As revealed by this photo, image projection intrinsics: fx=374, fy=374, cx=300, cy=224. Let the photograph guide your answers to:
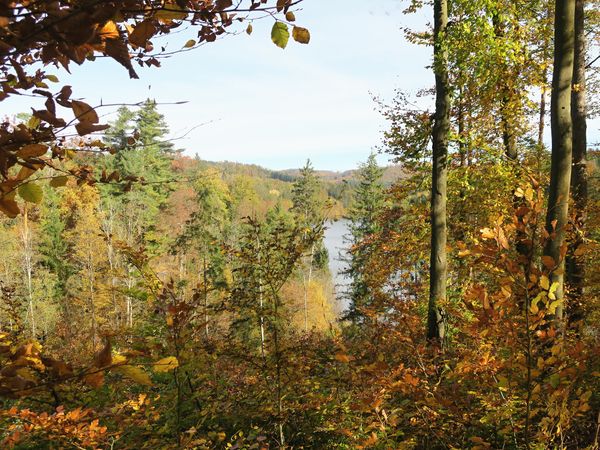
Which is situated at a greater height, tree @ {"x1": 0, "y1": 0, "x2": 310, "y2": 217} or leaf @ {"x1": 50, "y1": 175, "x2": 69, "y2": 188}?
tree @ {"x1": 0, "y1": 0, "x2": 310, "y2": 217}

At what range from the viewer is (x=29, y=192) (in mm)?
973

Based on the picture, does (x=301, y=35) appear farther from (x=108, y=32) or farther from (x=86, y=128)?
(x=86, y=128)

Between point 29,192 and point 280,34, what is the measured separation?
862 millimetres

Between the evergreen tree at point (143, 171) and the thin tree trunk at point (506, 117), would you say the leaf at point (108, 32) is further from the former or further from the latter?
the evergreen tree at point (143, 171)

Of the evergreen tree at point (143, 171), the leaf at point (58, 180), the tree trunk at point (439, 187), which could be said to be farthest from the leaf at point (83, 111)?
the evergreen tree at point (143, 171)

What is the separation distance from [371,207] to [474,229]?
2173 cm

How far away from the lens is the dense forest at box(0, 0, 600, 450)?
0.99 meters

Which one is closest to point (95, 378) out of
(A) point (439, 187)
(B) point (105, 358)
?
(B) point (105, 358)

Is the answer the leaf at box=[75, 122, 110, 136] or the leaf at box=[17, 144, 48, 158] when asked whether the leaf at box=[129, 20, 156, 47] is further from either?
the leaf at box=[17, 144, 48, 158]

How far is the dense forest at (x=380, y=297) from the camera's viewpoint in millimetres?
995

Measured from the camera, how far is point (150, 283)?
4082 millimetres

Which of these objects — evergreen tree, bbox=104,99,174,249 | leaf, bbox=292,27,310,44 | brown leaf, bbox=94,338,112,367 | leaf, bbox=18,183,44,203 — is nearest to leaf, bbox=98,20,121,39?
leaf, bbox=18,183,44,203

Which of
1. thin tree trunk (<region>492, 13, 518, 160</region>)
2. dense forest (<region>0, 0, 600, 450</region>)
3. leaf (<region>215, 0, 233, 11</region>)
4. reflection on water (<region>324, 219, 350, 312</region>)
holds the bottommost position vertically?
reflection on water (<region>324, 219, 350, 312</region>)

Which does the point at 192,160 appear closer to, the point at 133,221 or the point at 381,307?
the point at 133,221
